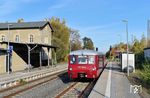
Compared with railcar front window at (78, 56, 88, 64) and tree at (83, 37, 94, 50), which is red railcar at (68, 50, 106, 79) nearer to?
railcar front window at (78, 56, 88, 64)

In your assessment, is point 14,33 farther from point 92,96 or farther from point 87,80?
point 92,96

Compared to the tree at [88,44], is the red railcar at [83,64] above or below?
below

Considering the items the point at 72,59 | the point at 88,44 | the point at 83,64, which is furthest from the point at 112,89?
the point at 88,44

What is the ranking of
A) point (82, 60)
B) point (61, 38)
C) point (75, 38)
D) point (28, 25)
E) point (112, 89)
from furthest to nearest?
1. point (75, 38)
2. point (61, 38)
3. point (28, 25)
4. point (82, 60)
5. point (112, 89)

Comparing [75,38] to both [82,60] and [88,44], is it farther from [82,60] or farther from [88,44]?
[82,60]

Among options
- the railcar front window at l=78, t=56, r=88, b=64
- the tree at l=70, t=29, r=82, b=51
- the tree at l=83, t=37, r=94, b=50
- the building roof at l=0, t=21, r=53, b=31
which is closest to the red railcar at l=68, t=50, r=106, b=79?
the railcar front window at l=78, t=56, r=88, b=64

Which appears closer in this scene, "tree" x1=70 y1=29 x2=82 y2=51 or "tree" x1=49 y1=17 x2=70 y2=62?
"tree" x1=49 y1=17 x2=70 y2=62

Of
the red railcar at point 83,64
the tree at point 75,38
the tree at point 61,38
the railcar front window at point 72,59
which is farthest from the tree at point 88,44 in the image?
the red railcar at point 83,64

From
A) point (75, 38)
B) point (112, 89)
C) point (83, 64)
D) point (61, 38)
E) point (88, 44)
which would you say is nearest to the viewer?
point (112, 89)

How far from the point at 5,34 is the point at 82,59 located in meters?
47.0

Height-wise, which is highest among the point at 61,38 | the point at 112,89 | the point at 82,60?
the point at 61,38

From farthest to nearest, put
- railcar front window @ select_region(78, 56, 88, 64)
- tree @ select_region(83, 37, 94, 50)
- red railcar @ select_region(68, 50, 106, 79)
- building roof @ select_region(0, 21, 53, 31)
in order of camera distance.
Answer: tree @ select_region(83, 37, 94, 50)
building roof @ select_region(0, 21, 53, 31)
railcar front window @ select_region(78, 56, 88, 64)
red railcar @ select_region(68, 50, 106, 79)

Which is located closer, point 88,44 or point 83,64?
point 83,64

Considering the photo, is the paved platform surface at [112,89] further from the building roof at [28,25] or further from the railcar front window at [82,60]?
the building roof at [28,25]
